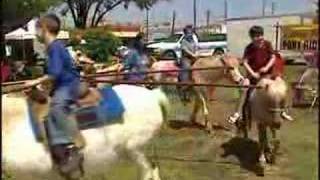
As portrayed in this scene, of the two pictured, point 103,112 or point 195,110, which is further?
point 195,110

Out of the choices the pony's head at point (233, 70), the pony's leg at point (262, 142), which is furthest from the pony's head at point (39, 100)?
the pony's head at point (233, 70)

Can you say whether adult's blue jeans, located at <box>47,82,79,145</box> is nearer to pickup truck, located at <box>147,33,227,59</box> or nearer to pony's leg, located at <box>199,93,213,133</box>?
pony's leg, located at <box>199,93,213,133</box>

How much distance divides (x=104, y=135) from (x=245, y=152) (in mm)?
3350

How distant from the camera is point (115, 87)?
7.45m

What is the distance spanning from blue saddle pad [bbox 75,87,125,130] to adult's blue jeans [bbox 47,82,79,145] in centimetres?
16

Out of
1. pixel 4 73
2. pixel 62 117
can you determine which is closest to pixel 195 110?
pixel 4 73

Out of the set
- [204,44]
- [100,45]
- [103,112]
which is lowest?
[204,44]

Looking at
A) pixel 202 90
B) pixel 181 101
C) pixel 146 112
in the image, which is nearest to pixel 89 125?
pixel 146 112

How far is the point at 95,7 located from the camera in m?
56.7

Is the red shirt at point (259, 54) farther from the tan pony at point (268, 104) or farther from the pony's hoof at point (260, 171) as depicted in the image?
the pony's hoof at point (260, 171)

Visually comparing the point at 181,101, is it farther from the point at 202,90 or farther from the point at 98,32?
the point at 98,32

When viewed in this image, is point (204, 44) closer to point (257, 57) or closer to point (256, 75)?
point (257, 57)

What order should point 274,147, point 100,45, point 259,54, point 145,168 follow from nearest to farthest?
point 145,168, point 259,54, point 274,147, point 100,45

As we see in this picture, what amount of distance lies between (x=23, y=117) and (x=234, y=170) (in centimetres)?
315
